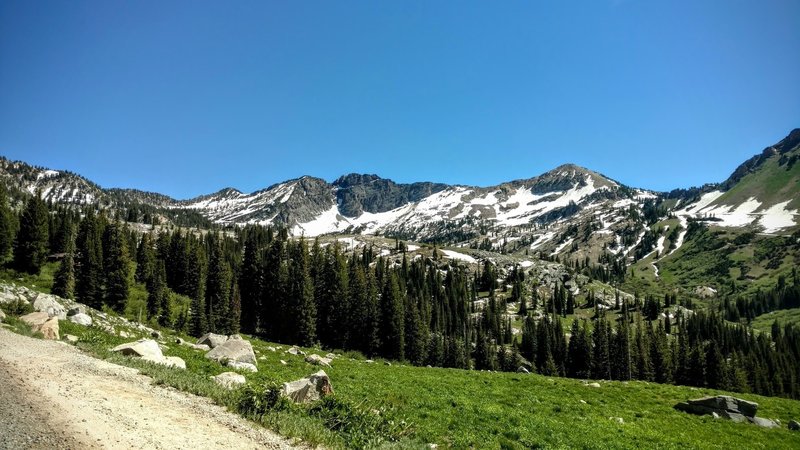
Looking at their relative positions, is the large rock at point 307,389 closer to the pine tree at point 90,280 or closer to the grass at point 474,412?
the grass at point 474,412

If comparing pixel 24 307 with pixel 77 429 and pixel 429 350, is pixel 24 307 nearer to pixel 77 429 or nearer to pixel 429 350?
pixel 77 429

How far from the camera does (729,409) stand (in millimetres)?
29016

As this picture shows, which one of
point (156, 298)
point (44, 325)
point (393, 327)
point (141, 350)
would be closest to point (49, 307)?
Answer: point (44, 325)

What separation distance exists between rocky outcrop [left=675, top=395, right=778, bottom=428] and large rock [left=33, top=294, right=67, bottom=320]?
48136mm

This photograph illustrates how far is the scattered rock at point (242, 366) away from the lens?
2371 cm

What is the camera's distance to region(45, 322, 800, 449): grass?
1471 cm

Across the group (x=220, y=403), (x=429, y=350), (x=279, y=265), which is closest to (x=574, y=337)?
(x=429, y=350)

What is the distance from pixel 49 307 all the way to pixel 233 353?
1739 cm

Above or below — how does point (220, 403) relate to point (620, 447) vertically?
above

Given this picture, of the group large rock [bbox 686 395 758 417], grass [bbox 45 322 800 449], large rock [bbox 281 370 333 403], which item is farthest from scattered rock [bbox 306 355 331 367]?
large rock [bbox 686 395 758 417]

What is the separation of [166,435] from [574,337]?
113m

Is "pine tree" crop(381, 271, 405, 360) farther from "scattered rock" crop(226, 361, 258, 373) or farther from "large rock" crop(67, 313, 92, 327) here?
"scattered rock" crop(226, 361, 258, 373)

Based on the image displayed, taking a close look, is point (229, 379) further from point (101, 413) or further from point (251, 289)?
point (251, 289)

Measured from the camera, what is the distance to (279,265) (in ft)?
279
